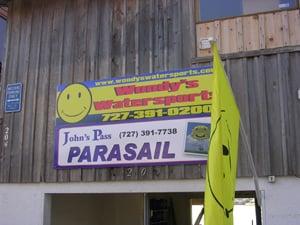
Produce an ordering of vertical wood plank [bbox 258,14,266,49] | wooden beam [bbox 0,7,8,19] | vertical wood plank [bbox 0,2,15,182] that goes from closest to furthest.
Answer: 1. vertical wood plank [bbox 258,14,266,49]
2. vertical wood plank [bbox 0,2,15,182]
3. wooden beam [bbox 0,7,8,19]

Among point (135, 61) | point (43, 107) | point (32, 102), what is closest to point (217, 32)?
point (135, 61)

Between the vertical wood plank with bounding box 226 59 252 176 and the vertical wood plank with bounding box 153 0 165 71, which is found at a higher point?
the vertical wood plank with bounding box 153 0 165 71

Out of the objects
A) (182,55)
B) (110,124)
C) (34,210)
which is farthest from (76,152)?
(182,55)

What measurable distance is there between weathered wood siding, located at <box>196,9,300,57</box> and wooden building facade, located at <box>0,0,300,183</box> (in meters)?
0.01

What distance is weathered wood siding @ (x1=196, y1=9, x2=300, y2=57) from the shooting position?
253 inches

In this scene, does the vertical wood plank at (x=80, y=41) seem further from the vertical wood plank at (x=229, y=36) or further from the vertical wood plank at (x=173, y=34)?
the vertical wood plank at (x=229, y=36)

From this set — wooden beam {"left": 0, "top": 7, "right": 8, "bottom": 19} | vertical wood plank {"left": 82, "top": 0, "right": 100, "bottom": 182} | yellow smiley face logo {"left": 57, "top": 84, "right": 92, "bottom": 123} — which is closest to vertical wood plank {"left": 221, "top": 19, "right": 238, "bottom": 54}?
vertical wood plank {"left": 82, "top": 0, "right": 100, "bottom": 182}

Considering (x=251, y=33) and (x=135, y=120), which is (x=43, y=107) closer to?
(x=135, y=120)

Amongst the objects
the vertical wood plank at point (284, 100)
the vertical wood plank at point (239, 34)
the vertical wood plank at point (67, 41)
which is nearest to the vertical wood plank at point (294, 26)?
the vertical wood plank at point (284, 100)

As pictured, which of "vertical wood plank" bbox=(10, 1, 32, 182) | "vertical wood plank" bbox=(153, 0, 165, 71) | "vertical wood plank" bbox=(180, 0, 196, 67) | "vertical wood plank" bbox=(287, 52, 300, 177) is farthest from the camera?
"vertical wood plank" bbox=(10, 1, 32, 182)

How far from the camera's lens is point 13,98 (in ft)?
26.3

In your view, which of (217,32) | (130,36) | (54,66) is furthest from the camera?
(54,66)

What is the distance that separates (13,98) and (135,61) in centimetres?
233

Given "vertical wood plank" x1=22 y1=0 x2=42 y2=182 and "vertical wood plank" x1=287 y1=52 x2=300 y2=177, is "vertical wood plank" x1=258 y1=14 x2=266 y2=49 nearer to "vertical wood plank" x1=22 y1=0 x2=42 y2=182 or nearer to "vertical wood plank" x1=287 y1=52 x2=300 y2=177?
"vertical wood plank" x1=287 y1=52 x2=300 y2=177
